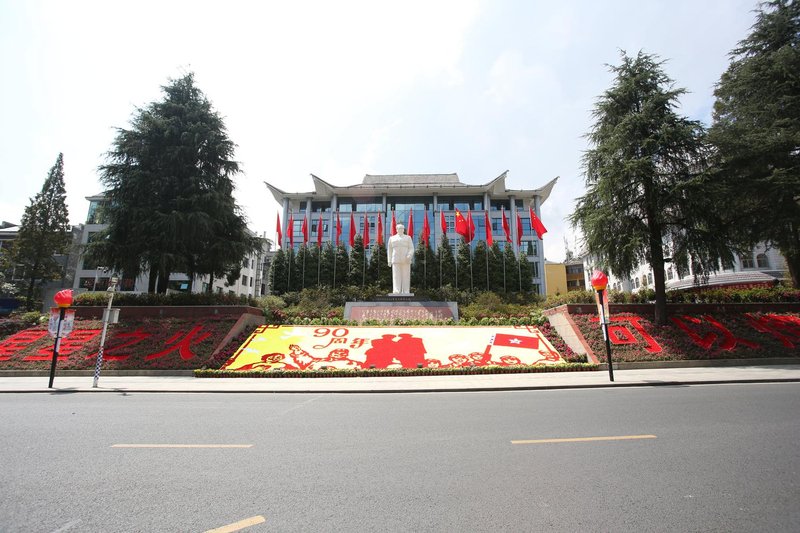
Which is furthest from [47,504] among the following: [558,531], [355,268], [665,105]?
[355,268]

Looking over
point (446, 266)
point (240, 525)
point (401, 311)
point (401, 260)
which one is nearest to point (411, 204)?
point (446, 266)

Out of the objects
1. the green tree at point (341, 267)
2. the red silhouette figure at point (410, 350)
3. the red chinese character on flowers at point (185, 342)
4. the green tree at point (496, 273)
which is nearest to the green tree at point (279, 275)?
the green tree at point (341, 267)

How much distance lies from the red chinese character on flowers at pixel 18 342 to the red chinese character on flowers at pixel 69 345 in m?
1.13

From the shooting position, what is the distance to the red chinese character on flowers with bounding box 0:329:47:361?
16.6m

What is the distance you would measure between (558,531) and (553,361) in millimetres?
13707

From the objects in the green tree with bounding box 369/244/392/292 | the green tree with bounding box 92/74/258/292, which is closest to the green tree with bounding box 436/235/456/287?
the green tree with bounding box 369/244/392/292

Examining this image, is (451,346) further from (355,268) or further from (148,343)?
(355,268)

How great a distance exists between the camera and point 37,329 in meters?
19.1

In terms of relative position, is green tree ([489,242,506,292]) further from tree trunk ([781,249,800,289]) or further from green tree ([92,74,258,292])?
green tree ([92,74,258,292])

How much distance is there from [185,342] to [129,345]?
Answer: 2.35 metres

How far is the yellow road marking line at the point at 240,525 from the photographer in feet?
9.57

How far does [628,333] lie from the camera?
16953 mm

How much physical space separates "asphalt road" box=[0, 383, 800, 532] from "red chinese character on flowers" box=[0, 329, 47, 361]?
41.5 feet

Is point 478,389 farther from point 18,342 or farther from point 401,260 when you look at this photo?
point 18,342
